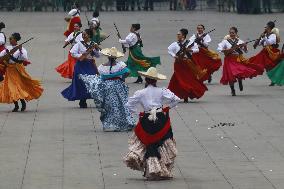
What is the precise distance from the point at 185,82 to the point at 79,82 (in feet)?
7.84

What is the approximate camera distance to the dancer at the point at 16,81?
931 inches

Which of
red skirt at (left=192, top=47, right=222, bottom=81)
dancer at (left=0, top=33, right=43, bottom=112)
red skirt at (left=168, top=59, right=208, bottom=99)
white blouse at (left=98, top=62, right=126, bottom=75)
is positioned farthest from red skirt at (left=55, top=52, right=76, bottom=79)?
white blouse at (left=98, top=62, right=126, bottom=75)

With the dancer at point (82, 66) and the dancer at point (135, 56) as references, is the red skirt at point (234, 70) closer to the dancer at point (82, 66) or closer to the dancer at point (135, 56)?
the dancer at point (135, 56)

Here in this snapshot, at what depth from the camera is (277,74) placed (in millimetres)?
28734

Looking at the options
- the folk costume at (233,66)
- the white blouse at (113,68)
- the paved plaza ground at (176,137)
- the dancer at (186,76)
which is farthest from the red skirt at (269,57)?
the white blouse at (113,68)

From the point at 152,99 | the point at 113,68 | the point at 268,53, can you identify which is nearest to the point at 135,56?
the point at 268,53

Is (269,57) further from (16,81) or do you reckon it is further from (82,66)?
(16,81)

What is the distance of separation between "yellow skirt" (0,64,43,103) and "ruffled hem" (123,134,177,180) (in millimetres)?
7480

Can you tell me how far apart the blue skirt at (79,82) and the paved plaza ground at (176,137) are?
11.5 inches

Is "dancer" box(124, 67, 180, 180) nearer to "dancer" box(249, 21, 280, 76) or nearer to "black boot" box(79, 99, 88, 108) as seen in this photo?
"black boot" box(79, 99, 88, 108)

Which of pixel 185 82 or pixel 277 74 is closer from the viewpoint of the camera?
pixel 185 82

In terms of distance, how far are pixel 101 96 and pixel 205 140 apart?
8.03 feet

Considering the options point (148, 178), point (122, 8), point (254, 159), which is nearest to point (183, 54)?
point (254, 159)

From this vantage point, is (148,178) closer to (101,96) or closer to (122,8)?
(101,96)
